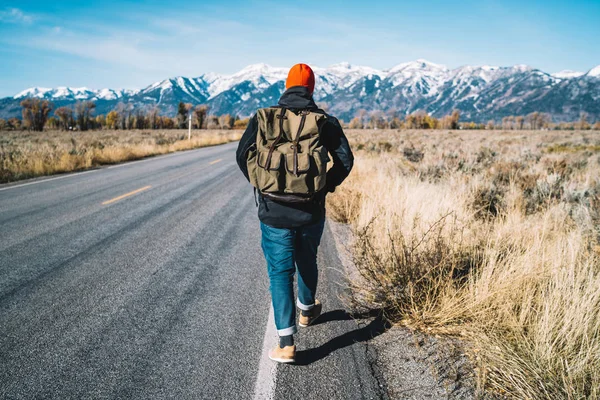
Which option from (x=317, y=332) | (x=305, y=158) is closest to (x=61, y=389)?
(x=317, y=332)

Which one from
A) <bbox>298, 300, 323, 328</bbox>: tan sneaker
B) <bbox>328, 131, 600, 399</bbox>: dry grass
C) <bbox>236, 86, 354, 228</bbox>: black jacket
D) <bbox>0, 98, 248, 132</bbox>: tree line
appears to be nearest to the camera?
<bbox>328, 131, 600, 399</bbox>: dry grass

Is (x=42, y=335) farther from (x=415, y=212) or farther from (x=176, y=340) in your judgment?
(x=415, y=212)

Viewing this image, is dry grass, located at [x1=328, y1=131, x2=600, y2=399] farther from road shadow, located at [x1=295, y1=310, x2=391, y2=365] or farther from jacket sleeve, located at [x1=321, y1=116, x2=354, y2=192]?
jacket sleeve, located at [x1=321, y1=116, x2=354, y2=192]

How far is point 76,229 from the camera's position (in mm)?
5391

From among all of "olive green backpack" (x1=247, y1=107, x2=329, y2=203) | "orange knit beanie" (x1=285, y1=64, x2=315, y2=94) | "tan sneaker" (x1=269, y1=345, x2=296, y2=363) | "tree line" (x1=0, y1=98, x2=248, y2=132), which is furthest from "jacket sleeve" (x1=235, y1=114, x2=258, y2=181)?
Result: "tree line" (x1=0, y1=98, x2=248, y2=132)

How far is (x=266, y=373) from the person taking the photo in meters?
2.38

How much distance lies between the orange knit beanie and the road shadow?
2049 millimetres

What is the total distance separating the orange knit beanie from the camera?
7.77 feet

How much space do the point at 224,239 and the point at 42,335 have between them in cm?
271

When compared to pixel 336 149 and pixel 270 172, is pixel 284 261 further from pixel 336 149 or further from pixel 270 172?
pixel 336 149

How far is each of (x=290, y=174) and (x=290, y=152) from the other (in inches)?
5.9

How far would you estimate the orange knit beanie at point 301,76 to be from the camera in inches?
93.2

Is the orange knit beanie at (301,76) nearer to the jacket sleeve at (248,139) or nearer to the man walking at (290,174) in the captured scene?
the man walking at (290,174)

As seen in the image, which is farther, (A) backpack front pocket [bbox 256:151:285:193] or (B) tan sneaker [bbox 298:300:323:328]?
(B) tan sneaker [bbox 298:300:323:328]
